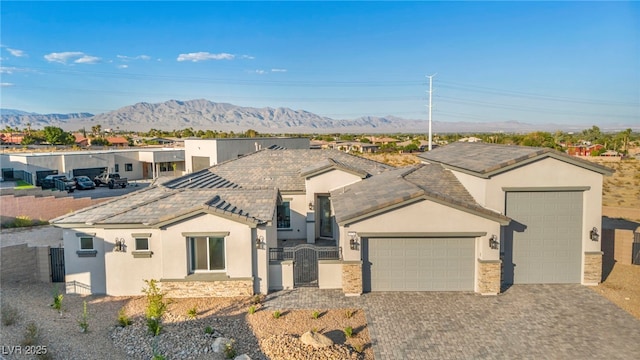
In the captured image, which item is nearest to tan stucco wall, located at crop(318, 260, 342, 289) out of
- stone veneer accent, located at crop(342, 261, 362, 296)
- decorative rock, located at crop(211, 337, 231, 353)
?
stone veneer accent, located at crop(342, 261, 362, 296)

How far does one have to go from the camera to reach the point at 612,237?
18.9 m

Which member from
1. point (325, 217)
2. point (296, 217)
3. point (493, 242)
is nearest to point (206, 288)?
point (296, 217)

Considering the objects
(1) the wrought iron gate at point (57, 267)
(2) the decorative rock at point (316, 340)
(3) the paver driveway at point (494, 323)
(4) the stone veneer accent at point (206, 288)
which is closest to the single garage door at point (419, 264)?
(3) the paver driveway at point (494, 323)

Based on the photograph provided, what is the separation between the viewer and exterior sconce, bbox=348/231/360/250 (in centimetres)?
1595

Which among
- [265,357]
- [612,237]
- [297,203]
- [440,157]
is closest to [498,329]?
[265,357]

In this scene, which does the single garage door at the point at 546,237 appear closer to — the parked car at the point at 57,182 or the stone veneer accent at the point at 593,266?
the stone veneer accent at the point at 593,266

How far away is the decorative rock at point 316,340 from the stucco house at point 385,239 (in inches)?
158

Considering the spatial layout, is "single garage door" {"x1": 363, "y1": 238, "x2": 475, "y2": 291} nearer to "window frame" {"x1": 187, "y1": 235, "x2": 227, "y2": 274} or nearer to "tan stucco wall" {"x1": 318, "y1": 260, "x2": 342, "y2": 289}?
"tan stucco wall" {"x1": 318, "y1": 260, "x2": 342, "y2": 289}

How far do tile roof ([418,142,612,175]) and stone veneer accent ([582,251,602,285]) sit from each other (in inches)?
122

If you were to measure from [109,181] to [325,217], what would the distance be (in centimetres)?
3220

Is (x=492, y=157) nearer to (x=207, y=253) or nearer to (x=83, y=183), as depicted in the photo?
(x=207, y=253)

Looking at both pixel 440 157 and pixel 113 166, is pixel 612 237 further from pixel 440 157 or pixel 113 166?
pixel 113 166

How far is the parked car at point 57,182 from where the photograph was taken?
4288cm

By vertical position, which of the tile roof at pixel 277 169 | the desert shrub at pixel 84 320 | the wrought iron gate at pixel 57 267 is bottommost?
the desert shrub at pixel 84 320
